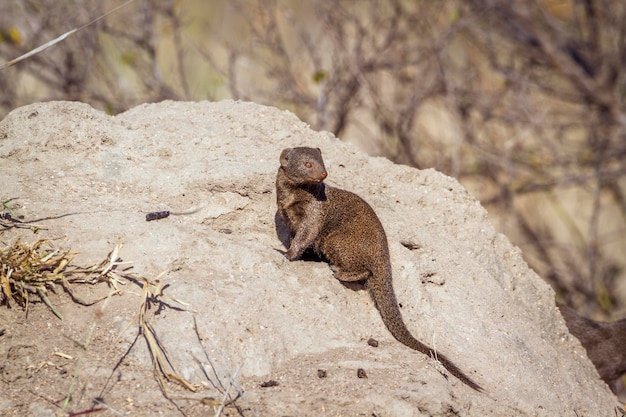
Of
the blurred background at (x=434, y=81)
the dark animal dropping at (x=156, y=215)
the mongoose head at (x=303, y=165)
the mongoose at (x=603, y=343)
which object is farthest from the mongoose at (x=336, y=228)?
the blurred background at (x=434, y=81)

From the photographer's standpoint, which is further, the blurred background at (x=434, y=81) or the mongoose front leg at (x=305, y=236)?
the blurred background at (x=434, y=81)

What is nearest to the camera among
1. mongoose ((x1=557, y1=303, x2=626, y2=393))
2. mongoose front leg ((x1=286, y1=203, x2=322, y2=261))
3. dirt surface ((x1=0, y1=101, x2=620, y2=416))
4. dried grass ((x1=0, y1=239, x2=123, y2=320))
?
dirt surface ((x1=0, y1=101, x2=620, y2=416))

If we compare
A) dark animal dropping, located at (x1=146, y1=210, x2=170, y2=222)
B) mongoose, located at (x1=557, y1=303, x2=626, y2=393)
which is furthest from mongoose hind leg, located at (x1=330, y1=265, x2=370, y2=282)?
mongoose, located at (x1=557, y1=303, x2=626, y2=393)

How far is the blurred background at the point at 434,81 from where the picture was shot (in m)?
7.10

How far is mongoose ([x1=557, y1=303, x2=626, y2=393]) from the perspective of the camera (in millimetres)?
4266

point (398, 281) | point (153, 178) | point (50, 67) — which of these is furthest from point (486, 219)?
point (50, 67)

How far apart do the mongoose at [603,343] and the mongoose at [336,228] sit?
4.28 ft

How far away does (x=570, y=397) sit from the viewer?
362 centimetres

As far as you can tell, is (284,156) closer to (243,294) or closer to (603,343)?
(243,294)

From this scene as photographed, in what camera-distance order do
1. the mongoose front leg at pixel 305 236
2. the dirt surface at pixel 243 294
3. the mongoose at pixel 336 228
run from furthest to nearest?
the mongoose front leg at pixel 305 236 < the mongoose at pixel 336 228 < the dirt surface at pixel 243 294

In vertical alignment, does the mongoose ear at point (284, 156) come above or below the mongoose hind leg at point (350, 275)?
above

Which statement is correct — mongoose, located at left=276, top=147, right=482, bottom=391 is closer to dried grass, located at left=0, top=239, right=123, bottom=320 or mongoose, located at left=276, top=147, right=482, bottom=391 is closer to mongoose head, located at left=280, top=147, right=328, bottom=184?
mongoose head, located at left=280, top=147, right=328, bottom=184

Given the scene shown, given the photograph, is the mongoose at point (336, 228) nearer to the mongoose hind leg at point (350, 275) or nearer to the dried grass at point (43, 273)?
the mongoose hind leg at point (350, 275)

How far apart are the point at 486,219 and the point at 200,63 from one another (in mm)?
5412
